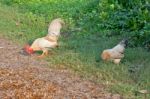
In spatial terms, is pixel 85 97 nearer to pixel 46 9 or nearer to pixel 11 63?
pixel 11 63

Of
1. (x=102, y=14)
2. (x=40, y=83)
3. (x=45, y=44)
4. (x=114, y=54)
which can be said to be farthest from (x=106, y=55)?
(x=102, y=14)

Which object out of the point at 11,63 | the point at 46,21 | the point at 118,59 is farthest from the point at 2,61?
the point at 46,21

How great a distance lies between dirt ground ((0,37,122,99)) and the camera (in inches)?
236

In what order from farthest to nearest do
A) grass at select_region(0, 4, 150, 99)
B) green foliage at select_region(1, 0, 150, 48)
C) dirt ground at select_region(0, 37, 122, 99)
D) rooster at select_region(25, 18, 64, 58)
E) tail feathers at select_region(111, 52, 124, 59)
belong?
green foliage at select_region(1, 0, 150, 48) → rooster at select_region(25, 18, 64, 58) → tail feathers at select_region(111, 52, 124, 59) → grass at select_region(0, 4, 150, 99) → dirt ground at select_region(0, 37, 122, 99)

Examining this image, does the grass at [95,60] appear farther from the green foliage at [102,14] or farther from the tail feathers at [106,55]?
the green foliage at [102,14]

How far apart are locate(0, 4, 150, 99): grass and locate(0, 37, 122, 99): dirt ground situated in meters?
0.19

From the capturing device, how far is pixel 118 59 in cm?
711

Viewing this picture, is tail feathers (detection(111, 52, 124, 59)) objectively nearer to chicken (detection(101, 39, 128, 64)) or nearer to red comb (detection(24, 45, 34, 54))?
chicken (detection(101, 39, 128, 64))

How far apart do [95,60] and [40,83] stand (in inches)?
50.0

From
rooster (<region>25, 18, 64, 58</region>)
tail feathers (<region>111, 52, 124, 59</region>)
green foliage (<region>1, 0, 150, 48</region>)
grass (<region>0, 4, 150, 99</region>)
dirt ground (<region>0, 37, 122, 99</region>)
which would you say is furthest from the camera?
green foliage (<region>1, 0, 150, 48</region>)

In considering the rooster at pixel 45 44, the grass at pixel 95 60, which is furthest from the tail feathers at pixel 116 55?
the rooster at pixel 45 44

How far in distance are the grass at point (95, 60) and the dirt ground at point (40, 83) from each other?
0.19m

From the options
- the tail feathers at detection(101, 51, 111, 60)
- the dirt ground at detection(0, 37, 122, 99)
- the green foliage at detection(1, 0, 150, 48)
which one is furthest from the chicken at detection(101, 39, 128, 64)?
the green foliage at detection(1, 0, 150, 48)

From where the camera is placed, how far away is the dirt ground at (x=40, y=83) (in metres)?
5.98
